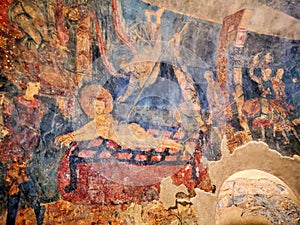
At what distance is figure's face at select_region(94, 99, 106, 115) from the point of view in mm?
4922

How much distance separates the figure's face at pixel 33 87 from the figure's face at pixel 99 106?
0.94 metres

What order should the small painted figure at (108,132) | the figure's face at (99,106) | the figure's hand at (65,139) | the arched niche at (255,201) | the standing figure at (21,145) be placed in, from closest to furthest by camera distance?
the standing figure at (21,145), the figure's hand at (65,139), the small painted figure at (108,132), the figure's face at (99,106), the arched niche at (255,201)

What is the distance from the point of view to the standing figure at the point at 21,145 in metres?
4.04

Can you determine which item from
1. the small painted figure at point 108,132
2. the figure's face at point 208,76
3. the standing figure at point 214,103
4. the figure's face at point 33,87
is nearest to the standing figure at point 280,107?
the standing figure at point 214,103

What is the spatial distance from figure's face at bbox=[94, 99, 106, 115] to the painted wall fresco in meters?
0.02

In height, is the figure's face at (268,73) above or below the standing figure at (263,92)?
above

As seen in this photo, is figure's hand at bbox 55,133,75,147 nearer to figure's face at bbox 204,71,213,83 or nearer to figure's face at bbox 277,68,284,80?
figure's face at bbox 204,71,213,83

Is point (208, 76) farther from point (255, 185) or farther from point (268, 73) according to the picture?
point (255, 185)

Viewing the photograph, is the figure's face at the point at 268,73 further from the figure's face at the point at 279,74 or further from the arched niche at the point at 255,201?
the arched niche at the point at 255,201

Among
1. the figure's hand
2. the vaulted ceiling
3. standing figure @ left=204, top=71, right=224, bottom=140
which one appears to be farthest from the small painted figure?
the vaulted ceiling

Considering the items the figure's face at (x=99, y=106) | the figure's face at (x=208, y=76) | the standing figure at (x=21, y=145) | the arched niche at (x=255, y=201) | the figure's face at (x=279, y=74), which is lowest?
the arched niche at (x=255, y=201)

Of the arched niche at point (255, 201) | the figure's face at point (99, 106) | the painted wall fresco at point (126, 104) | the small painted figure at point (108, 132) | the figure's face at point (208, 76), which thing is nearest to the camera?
the painted wall fresco at point (126, 104)

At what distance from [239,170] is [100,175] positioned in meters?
2.73

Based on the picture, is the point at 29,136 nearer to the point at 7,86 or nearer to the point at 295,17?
the point at 7,86
